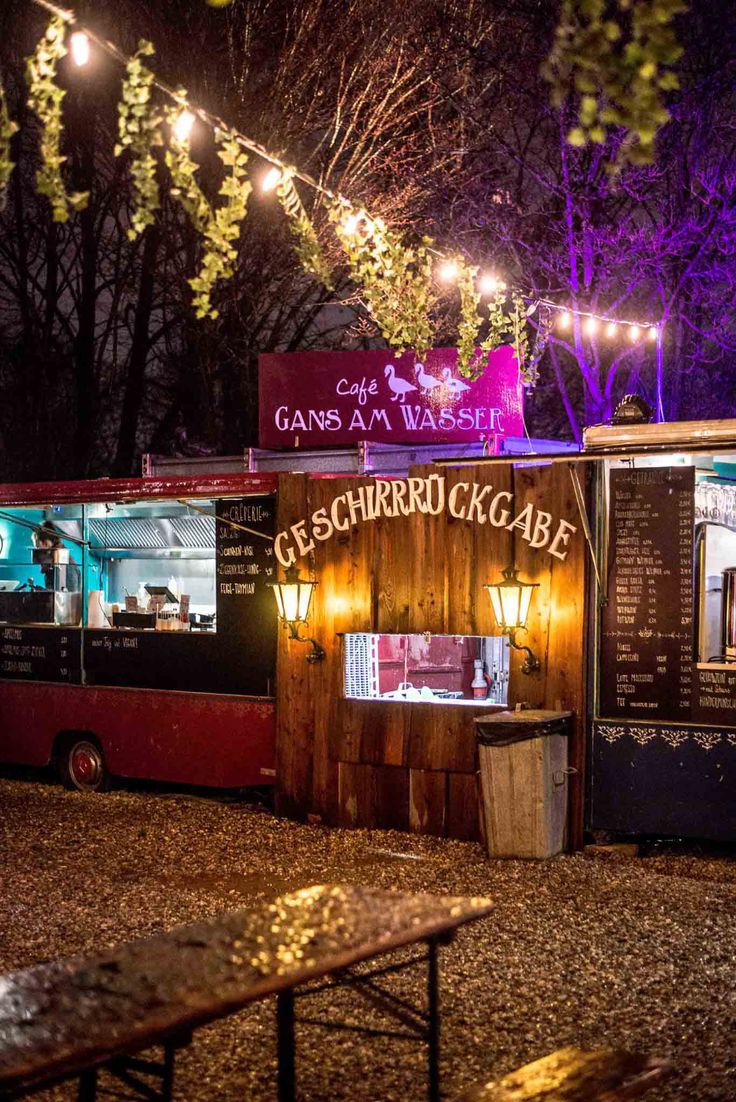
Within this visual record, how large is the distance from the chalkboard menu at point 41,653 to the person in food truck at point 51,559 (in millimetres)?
518

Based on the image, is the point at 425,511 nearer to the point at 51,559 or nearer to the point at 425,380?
the point at 425,380

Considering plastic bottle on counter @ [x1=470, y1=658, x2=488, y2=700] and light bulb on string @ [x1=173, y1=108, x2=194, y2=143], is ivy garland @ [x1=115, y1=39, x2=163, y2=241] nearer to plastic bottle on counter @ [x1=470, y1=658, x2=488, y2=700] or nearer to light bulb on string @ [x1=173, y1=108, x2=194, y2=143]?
light bulb on string @ [x1=173, y1=108, x2=194, y2=143]

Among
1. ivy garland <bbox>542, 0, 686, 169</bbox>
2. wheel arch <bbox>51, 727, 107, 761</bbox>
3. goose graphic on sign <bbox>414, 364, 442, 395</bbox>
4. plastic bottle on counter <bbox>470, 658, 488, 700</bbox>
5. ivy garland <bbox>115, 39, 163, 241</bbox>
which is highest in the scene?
goose graphic on sign <bbox>414, 364, 442, 395</bbox>

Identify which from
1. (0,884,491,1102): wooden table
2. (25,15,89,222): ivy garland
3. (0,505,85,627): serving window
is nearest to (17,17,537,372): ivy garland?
(25,15,89,222): ivy garland

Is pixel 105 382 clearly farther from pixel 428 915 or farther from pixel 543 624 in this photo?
pixel 428 915

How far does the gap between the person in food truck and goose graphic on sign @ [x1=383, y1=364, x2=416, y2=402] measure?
3.90 meters

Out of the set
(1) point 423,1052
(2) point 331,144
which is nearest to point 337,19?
(2) point 331,144

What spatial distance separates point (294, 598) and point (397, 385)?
3.29 metres

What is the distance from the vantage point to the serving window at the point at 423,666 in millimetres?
10844

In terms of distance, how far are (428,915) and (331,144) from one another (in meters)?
17.1

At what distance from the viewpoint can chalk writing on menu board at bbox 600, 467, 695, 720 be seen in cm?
953

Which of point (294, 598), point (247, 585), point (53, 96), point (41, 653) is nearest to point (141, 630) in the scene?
point (41, 653)

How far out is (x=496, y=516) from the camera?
10219 mm

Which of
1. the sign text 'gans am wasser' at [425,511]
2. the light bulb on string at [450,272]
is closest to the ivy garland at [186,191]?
the light bulb on string at [450,272]
